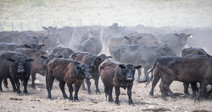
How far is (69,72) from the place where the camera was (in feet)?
34.6

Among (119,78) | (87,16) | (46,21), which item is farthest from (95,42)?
(87,16)

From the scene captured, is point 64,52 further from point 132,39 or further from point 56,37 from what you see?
point 56,37

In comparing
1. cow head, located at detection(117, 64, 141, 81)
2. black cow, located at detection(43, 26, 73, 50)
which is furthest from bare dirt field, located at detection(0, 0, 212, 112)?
cow head, located at detection(117, 64, 141, 81)

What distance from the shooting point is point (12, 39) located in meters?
25.7

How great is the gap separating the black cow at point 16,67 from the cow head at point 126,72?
364cm

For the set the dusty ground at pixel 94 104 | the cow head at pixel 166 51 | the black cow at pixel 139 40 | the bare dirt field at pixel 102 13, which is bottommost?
the dusty ground at pixel 94 104

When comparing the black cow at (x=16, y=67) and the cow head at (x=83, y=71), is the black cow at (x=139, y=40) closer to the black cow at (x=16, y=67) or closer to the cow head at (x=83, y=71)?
the black cow at (x=16, y=67)

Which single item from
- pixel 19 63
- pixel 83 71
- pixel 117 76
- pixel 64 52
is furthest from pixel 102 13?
pixel 117 76

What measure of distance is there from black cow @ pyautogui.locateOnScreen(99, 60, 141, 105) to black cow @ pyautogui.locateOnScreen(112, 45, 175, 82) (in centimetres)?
502

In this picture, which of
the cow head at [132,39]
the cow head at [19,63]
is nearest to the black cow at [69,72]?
the cow head at [19,63]

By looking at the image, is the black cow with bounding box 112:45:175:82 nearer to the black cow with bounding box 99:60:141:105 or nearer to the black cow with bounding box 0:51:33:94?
the black cow with bounding box 99:60:141:105

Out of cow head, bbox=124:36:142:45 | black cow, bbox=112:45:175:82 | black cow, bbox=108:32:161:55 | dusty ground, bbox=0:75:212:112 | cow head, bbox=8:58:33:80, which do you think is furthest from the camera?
black cow, bbox=108:32:161:55

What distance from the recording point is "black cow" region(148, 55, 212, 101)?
10.7 m

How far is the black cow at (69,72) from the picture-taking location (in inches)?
407
